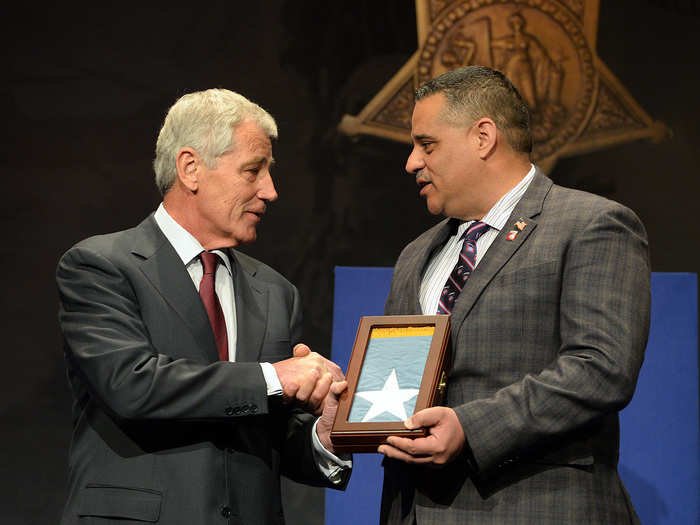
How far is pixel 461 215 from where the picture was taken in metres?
2.44

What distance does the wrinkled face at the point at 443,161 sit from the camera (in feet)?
7.91

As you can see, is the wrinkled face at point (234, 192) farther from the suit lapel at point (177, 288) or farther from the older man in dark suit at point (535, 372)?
the older man in dark suit at point (535, 372)

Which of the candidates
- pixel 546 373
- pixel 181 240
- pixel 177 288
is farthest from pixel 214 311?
pixel 546 373

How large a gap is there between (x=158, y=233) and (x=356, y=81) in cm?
233

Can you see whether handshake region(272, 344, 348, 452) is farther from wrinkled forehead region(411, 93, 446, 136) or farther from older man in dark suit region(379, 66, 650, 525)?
wrinkled forehead region(411, 93, 446, 136)

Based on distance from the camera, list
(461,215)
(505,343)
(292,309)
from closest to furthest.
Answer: (505,343) → (461,215) → (292,309)

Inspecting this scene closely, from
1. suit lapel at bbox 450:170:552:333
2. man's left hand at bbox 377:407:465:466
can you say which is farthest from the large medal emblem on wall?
man's left hand at bbox 377:407:465:466

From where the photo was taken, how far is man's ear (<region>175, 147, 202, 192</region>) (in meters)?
2.49

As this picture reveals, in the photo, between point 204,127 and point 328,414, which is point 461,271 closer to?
point 328,414

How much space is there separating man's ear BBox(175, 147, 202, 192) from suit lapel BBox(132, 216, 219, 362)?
27 centimetres

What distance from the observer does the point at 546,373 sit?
6.32 feet

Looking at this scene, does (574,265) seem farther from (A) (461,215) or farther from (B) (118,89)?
(B) (118,89)

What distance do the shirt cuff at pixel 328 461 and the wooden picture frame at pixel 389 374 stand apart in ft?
1.37

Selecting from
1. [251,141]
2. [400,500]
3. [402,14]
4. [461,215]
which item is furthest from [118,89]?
[400,500]
